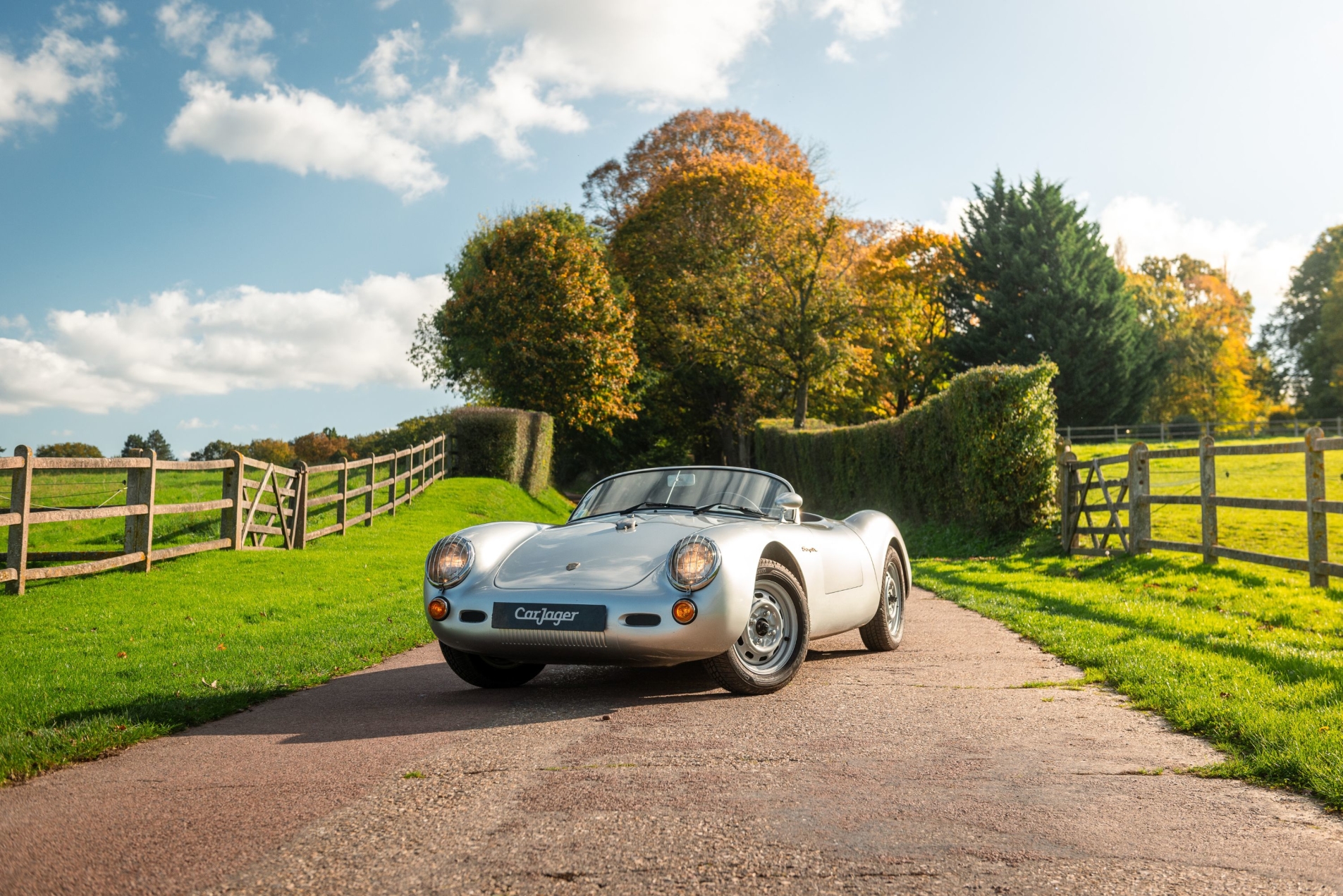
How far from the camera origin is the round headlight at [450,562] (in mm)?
5918

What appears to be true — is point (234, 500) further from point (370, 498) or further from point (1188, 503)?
point (1188, 503)

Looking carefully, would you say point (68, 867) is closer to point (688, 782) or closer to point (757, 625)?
point (688, 782)

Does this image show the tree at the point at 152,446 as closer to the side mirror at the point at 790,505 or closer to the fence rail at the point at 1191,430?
the side mirror at the point at 790,505

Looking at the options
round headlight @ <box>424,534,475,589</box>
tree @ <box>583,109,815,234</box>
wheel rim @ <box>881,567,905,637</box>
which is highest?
tree @ <box>583,109,815,234</box>

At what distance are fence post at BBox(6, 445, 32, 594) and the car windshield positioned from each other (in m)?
6.93

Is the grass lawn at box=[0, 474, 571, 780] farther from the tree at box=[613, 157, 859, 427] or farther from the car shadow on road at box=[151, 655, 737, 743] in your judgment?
the tree at box=[613, 157, 859, 427]

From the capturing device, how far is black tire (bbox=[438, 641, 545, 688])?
617 centimetres

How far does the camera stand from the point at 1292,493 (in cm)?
2212

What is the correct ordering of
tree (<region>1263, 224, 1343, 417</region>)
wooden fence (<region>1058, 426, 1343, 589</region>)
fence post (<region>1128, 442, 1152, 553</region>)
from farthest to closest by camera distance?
tree (<region>1263, 224, 1343, 417</region>) < fence post (<region>1128, 442, 1152, 553</region>) < wooden fence (<region>1058, 426, 1343, 589</region>)

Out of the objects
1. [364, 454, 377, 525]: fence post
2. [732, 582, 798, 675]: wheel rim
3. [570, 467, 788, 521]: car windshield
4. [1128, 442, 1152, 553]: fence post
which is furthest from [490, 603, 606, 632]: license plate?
[364, 454, 377, 525]: fence post

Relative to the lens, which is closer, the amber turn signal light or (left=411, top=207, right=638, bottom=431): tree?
the amber turn signal light

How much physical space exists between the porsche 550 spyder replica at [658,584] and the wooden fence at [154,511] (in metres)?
6.91

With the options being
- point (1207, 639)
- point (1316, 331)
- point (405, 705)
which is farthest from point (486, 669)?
point (1316, 331)

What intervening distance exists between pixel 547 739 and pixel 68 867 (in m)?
2.05
